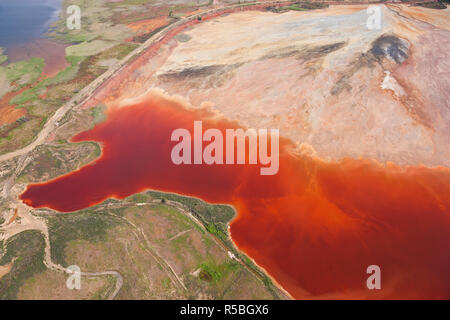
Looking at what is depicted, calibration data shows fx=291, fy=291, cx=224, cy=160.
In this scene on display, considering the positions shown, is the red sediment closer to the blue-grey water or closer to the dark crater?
the blue-grey water

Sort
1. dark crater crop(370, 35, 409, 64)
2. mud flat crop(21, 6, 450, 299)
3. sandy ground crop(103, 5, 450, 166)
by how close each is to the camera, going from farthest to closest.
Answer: dark crater crop(370, 35, 409, 64), sandy ground crop(103, 5, 450, 166), mud flat crop(21, 6, 450, 299)

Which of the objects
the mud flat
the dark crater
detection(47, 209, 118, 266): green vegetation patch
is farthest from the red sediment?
the dark crater

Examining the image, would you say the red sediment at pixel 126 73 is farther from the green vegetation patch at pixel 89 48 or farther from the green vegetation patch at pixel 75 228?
the green vegetation patch at pixel 75 228

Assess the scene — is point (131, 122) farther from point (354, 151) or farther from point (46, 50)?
point (46, 50)
